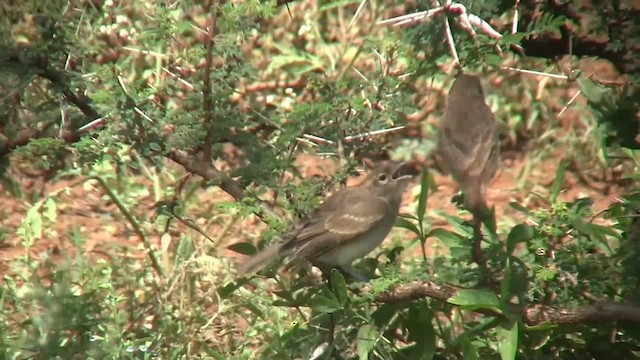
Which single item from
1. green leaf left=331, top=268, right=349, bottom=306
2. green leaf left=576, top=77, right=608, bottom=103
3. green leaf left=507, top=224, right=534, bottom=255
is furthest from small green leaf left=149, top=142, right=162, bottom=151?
green leaf left=576, top=77, right=608, bottom=103

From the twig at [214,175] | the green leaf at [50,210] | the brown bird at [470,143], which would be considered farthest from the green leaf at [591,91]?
the green leaf at [50,210]

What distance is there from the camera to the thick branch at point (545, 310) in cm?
382

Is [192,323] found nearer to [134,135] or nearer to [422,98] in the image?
[134,135]

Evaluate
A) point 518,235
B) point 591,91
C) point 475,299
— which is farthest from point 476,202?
point 591,91

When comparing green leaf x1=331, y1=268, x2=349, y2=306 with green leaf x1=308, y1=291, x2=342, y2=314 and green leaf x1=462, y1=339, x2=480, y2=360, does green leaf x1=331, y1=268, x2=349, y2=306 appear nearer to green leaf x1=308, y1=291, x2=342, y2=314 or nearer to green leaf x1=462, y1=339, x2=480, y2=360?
green leaf x1=308, y1=291, x2=342, y2=314

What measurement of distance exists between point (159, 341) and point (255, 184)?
116cm

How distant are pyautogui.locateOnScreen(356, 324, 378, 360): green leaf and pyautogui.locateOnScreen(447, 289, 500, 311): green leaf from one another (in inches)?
12.9

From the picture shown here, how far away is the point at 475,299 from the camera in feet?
12.5

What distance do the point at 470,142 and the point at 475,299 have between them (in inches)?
31.1

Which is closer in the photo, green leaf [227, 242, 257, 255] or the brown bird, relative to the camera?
the brown bird

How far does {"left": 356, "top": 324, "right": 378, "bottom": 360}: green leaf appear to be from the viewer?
399cm

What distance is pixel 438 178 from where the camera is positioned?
7309mm

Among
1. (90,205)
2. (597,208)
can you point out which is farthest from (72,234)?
(597,208)

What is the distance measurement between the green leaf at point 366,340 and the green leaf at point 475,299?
0.33 meters
